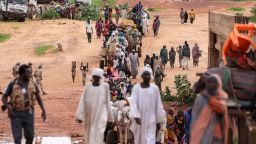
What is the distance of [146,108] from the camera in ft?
29.4

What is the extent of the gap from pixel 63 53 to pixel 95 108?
81.2ft

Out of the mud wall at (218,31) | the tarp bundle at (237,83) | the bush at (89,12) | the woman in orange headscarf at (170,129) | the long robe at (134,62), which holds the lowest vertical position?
the woman in orange headscarf at (170,129)

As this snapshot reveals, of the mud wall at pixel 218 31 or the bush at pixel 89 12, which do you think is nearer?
the mud wall at pixel 218 31

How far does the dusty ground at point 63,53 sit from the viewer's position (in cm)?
1906

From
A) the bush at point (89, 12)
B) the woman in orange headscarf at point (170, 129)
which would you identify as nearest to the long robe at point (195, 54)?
the woman in orange headscarf at point (170, 129)

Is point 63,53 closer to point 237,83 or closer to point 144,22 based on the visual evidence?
point 144,22

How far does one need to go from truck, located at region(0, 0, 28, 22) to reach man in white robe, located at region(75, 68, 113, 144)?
3210 cm

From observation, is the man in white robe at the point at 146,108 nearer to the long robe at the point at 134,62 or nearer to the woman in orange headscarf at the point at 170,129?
the woman in orange headscarf at the point at 170,129

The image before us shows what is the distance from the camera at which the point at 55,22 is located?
42625 mm

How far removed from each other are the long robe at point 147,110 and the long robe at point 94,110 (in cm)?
52

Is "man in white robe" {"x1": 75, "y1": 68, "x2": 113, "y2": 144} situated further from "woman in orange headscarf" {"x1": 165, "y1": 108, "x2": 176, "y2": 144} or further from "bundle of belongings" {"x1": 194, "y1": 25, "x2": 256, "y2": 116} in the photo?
"woman in orange headscarf" {"x1": 165, "y1": 108, "x2": 176, "y2": 144}

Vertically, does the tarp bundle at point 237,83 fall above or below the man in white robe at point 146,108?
above

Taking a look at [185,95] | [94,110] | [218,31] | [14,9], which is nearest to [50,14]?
[14,9]

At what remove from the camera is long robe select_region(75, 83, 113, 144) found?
931 centimetres
